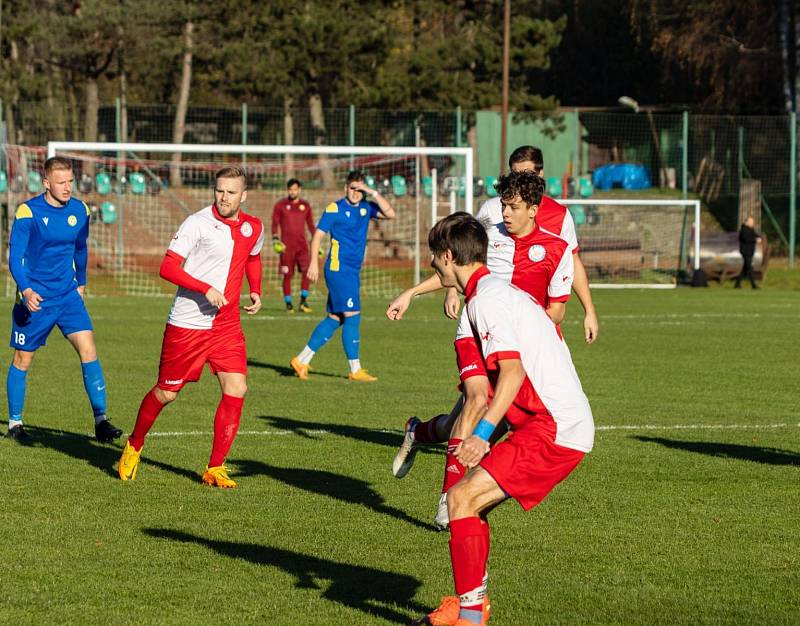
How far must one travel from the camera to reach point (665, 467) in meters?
8.73

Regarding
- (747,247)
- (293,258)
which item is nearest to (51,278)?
(293,258)

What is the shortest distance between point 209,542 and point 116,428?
3.25 meters

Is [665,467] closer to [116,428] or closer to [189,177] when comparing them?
[116,428]

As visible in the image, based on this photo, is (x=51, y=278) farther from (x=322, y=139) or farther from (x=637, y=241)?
(x=322, y=139)

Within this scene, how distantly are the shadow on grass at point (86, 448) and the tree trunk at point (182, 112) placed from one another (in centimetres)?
1535

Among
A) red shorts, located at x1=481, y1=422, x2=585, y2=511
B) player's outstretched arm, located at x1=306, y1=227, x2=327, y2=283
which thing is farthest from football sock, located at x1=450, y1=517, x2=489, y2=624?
player's outstretched arm, located at x1=306, y1=227, x2=327, y2=283

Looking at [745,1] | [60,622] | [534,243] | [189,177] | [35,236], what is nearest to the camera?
[60,622]

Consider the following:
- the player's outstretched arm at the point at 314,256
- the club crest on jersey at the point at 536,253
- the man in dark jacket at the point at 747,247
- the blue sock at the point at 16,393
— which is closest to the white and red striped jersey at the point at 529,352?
the club crest on jersey at the point at 536,253

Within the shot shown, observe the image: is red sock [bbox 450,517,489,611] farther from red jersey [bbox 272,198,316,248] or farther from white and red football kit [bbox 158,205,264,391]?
red jersey [bbox 272,198,316,248]

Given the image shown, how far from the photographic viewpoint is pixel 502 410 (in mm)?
4820

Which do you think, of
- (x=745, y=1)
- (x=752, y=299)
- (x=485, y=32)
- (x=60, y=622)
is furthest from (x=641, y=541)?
(x=485, y=32)

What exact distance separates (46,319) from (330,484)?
2814 millimetres

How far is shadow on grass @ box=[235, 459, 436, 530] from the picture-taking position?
738 cm

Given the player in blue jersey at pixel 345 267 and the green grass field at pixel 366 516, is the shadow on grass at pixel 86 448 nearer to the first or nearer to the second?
the green grass field at pixel 366 516
